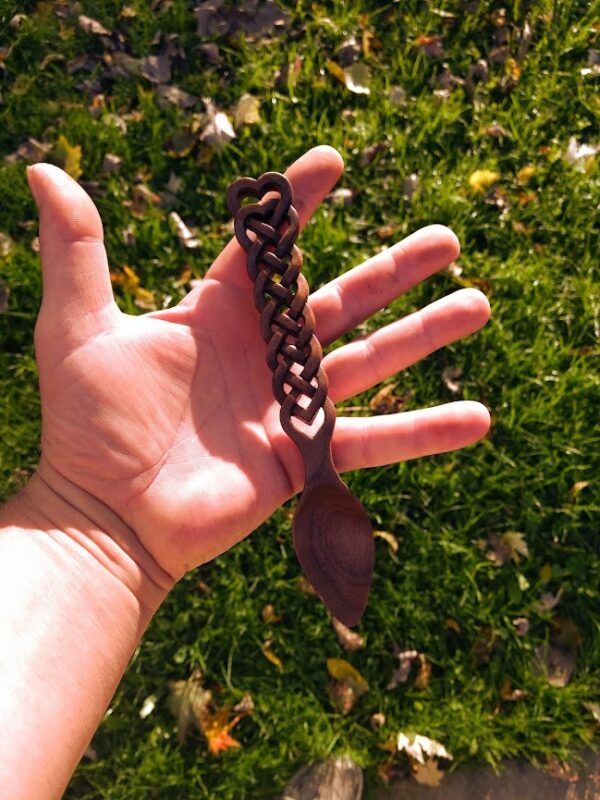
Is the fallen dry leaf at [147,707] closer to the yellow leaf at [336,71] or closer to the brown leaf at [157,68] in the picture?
the brown leaf at [157,68]

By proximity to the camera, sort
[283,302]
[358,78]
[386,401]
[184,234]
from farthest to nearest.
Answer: [358,78] → [184,234] → [386,401] → [283,302]

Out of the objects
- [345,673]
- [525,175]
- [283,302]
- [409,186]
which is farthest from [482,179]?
[345,673]

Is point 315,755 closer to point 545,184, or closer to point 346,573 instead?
point 346,573

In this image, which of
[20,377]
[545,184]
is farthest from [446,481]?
[20,377]

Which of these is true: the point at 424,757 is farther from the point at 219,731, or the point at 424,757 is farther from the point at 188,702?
the point at 188,702

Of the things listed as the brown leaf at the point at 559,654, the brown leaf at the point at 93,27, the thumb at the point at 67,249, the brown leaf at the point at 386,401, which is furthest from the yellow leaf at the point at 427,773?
the brown leaf at the point at 93,27

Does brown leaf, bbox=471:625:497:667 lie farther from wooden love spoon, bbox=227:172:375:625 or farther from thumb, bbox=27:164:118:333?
thumb, bbox=27:164:118:333
